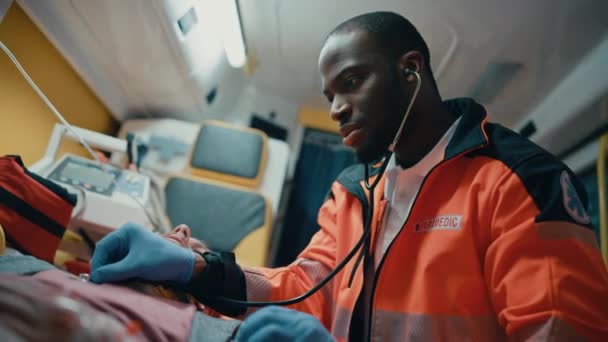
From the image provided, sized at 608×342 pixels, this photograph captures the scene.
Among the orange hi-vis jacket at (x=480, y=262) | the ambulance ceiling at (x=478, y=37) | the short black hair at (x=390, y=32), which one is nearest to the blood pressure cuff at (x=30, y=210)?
the orange hi-vis jacket at (x=480, y=262)

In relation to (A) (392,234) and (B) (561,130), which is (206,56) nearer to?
(A) (392,234)

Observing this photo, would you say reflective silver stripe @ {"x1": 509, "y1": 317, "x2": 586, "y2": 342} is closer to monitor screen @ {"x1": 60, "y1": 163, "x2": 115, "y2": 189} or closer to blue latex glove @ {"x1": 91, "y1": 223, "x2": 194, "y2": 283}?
blue latex glove @ {"x1": 91, "y1": 223, "x2": 194, "y2": 283}

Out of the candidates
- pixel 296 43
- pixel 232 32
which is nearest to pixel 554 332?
pixel 232 32

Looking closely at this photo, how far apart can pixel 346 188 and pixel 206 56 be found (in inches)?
49.1

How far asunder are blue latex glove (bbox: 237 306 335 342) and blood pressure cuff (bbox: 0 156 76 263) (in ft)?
2.10

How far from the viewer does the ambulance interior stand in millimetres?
1140

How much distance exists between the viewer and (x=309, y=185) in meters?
2.46

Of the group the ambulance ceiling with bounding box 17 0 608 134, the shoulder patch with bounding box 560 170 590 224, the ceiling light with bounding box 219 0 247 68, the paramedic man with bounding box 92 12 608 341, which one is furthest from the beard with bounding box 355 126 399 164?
the ceiling light with bounding box 219 0 247 68

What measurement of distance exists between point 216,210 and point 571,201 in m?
1.36

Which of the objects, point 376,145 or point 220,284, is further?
point 376,145

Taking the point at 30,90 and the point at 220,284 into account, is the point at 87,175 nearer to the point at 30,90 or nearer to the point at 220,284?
the point at 30,90

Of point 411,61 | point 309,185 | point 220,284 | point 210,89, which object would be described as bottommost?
point 220,284

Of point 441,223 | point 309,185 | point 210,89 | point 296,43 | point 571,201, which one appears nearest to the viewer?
point 571,201

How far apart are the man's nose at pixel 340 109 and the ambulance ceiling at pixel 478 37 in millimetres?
898
